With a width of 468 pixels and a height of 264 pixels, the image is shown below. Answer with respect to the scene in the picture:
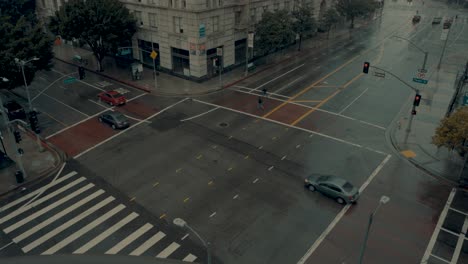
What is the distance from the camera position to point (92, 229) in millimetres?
24688

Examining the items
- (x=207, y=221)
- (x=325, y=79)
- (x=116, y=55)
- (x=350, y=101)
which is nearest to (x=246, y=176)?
(x=207, y=221)

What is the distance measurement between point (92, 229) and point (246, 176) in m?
12.3

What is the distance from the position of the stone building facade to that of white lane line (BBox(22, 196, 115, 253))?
28.1 meters

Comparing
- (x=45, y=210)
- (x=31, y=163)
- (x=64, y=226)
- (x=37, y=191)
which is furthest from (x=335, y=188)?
(x=31, y=163)

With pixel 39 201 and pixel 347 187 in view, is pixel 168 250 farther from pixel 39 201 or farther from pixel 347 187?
pixel 347 187

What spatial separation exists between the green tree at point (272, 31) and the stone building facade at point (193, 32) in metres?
2.26

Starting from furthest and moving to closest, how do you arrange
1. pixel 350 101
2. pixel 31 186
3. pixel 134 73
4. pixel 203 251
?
pixel 134 73
pixel 350 101
pixel 31 186
pixel 203 251

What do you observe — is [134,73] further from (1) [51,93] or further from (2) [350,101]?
(2) [350,101]

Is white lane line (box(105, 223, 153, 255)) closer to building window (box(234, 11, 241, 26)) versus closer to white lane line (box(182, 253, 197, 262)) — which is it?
white lane line (box(182, 253, 197, 262))

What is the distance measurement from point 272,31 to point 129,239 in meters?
40.2

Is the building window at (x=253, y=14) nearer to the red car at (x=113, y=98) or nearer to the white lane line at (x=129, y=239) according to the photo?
the red car at (x=113, y=98)

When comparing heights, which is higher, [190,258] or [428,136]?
[428,136]

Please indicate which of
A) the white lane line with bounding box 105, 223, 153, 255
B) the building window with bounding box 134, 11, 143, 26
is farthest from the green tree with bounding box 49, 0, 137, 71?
the white lane line with bounding box 105, 223, 153, 255

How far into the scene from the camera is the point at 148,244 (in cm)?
2342
